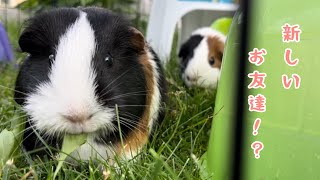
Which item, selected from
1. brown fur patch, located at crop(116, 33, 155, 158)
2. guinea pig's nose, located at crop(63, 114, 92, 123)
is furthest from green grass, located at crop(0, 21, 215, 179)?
guinea pig's nose, located at crop(63, 114, 92, 123)

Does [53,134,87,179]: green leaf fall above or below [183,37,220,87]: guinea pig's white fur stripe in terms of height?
→ below

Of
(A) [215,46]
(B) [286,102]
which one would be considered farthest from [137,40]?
(A) [215,46]

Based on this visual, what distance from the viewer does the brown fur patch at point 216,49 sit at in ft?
A: 10.2

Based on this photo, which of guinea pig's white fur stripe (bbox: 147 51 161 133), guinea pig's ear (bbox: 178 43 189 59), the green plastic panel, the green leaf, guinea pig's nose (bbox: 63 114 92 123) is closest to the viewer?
the green plastic panel

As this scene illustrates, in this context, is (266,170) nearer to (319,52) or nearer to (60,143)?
(319,52)

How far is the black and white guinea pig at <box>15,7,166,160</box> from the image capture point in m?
1.25

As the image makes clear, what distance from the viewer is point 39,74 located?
54.5 inches

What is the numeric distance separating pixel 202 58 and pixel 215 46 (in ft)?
0.55

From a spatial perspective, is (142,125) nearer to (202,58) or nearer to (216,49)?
(202,58)

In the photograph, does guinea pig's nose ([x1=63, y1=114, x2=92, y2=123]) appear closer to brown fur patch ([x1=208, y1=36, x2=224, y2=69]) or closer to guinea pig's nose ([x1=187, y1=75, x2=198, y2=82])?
guinea pig's nose ([x1=187, y1=75, x2=198, y2=82])

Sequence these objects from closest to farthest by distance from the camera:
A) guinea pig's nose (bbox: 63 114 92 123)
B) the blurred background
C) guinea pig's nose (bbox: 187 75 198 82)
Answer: guinea pig's nose (bbox: 63 114 92 123) → the blurred background → guinea pig's nose (bbox: 187 75 198 82)

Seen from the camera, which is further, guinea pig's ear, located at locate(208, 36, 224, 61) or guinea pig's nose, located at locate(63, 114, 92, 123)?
guinea pig's ear, located at locate(208, 36, 224, 61)

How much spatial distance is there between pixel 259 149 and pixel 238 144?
18 cm

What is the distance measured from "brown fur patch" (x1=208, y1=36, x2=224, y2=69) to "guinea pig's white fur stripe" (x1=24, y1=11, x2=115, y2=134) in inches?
71.7
